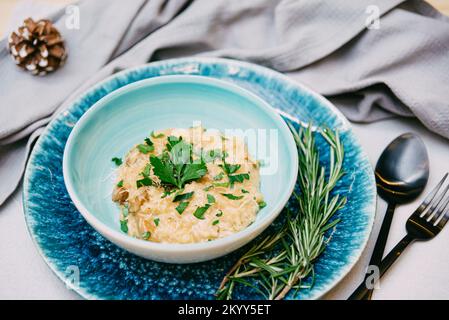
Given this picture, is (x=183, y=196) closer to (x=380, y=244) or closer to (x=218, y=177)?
(x=218, y=177)

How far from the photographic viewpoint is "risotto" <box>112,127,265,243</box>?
1.56 metres

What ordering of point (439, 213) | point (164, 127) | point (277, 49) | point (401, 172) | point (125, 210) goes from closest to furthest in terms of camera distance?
point (125, 210), point (439, 213), point (401, 172), point (164, 127), point (277, 49)

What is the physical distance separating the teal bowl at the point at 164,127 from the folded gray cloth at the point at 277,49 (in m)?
0.33

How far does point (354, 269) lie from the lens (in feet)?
5.31

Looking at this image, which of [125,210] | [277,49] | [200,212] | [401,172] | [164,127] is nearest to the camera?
[200,212]

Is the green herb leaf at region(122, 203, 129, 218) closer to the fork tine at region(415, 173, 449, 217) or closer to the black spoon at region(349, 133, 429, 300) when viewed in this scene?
the black spoon at region(349, 133, 429, 300)

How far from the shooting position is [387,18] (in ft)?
6.94

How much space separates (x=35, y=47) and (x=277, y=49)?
1114 millimetres

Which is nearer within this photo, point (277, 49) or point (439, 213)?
point (439, 213)

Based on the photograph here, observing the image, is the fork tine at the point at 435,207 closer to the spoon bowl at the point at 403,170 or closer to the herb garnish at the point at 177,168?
the spoon bowl at the point at 403,170

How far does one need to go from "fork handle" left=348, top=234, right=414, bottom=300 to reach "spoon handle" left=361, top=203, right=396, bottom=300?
14 mm

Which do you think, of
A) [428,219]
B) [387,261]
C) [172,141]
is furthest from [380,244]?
[172,141]
